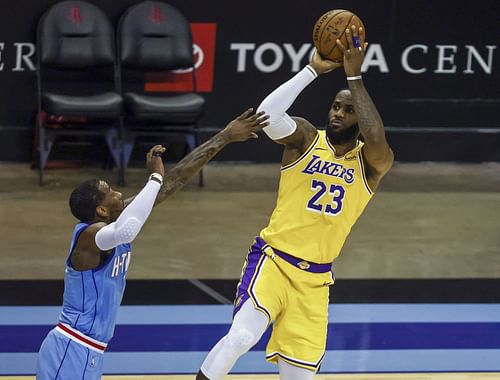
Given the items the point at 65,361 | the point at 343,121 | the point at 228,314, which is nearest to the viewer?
the point at 65,361

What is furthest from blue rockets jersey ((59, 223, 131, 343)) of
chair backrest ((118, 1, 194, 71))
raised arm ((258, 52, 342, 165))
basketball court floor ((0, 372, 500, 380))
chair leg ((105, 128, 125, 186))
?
chair backrest ((118, 1, 194, 71))

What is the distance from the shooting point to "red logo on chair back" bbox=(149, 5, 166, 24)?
11.0 m

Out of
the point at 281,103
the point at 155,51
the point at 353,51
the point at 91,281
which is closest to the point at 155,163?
the point at 91,281

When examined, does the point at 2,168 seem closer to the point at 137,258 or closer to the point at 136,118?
the point at 136,118

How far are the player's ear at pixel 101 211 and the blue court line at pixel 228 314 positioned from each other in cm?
246

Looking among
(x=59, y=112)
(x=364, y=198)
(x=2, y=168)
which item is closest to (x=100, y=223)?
(x=364, y=198)

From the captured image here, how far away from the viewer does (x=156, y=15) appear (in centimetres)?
1100

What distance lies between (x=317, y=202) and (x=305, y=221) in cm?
11

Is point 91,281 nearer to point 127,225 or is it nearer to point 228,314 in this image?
point 127,225

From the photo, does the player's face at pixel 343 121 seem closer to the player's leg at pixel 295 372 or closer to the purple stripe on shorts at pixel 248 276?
the purple stripe on shorts at pixel 248 276

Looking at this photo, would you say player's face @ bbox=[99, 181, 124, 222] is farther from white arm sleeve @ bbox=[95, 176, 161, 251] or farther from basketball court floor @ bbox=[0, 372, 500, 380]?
basketball court floor @ bbox=[0, 372, 500, 380]

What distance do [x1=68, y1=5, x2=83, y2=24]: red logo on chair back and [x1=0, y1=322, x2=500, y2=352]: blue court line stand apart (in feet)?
14.4

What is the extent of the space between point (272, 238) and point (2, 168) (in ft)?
20.9

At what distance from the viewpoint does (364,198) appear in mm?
5590
